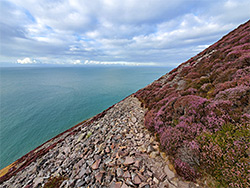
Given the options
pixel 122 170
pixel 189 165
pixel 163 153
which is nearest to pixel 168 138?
pixel 163 153

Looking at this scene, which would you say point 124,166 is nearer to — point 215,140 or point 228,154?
point 215,140

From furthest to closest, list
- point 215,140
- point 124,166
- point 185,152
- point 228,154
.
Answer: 1. point 124,166
2. point 185,152
3. point 215,140
4. point 228,154

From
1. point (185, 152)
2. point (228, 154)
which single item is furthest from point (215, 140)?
point (185, 152)

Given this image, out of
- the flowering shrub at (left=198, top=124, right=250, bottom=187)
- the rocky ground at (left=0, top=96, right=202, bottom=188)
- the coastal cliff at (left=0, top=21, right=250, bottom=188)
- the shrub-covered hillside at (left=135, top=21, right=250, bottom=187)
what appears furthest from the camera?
the rocky ground at (left=0, top=96, right=202, bottom=188)

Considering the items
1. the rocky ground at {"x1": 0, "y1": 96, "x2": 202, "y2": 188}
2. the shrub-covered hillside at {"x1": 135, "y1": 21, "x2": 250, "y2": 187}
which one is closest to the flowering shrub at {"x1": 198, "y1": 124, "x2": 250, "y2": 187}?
the shrub-covered hillside at {"x1": 135, "y1": 21, "x2": 250, "y2": 187}

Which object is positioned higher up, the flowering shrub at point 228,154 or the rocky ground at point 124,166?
the flowering shrub at point 228,154

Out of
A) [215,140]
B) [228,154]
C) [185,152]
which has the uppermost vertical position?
[215,140]

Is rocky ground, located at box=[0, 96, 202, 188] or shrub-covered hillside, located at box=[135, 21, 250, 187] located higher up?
shrub-covered hillside, located at box=[135, 21, 250, 187]

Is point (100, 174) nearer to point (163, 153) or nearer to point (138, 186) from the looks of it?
point (138, 186)

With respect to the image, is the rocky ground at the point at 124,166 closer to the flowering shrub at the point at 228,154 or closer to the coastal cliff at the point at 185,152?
the coastal cliff at the point at 185,152

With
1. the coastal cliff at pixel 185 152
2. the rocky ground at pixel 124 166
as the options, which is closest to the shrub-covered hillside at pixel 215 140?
the coastal cliff at pixel 185 152

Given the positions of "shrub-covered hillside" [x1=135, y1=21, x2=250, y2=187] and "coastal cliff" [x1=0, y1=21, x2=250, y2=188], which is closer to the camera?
"shrub-covered hillside" [x1=135, y1=21, x2=250, y2=187]

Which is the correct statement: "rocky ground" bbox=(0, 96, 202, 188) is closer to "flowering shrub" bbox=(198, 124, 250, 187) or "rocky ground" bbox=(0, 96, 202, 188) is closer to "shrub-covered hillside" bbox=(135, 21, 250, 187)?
"shrub-covered hillside" bbox=(135, 21, 250, 187)

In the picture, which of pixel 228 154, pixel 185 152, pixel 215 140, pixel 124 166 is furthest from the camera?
pixel 124 166
